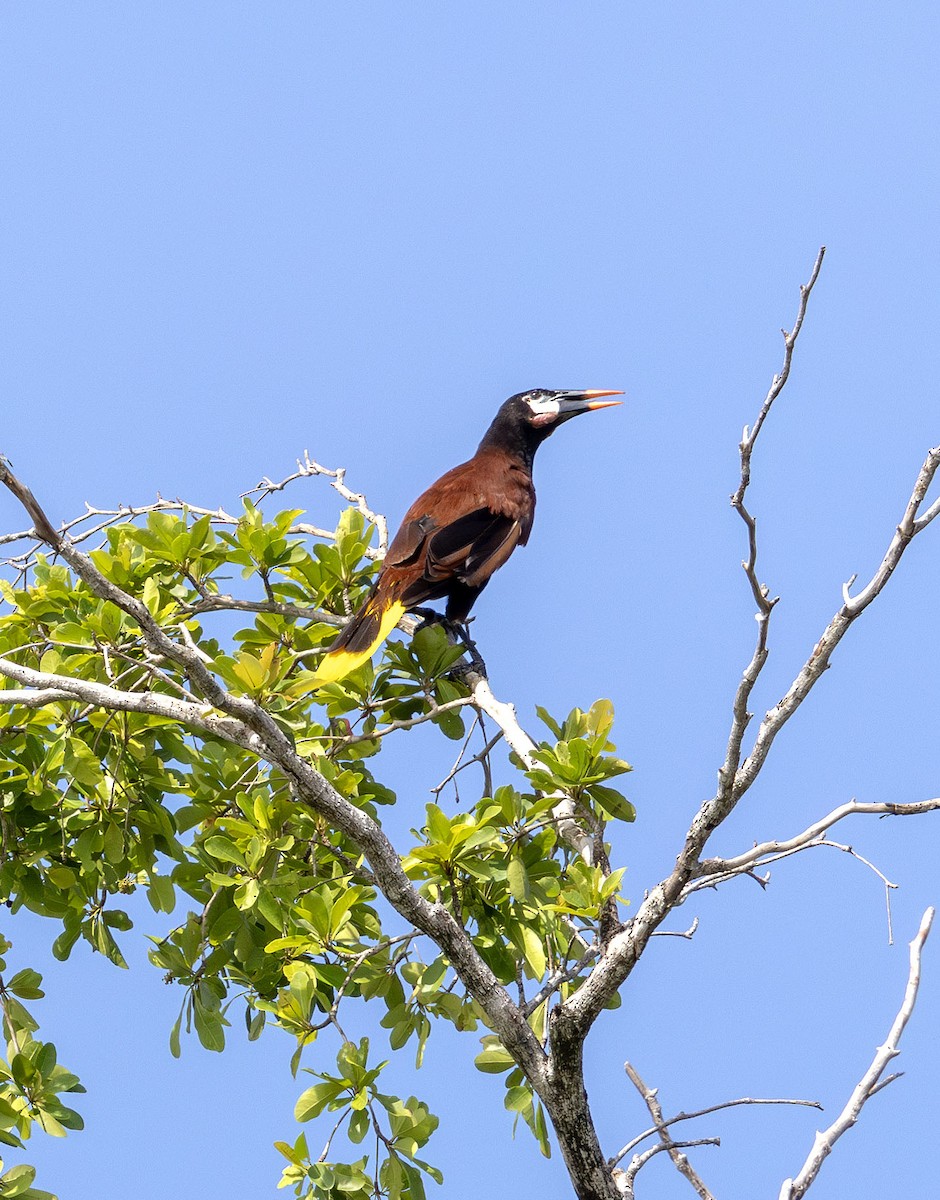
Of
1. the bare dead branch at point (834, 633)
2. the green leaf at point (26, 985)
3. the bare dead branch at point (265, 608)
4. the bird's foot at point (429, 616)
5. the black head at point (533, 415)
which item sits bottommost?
the green leaf at point (26, 985)

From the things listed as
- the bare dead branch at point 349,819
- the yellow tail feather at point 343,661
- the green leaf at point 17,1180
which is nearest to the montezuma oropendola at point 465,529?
the yellow tail feather at point 343,661

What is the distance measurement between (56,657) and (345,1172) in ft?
4.28

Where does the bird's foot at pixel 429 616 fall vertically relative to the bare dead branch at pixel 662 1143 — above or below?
above

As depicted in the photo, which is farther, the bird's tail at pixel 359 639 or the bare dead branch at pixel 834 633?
the bird's tail at pixel 359 639

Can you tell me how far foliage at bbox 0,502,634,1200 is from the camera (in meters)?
2.64

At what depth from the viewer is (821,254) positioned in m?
2.11

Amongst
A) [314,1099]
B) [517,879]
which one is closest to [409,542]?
[517,879]

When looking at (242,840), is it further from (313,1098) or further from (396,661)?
(396,661)

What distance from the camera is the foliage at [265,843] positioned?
2639mm

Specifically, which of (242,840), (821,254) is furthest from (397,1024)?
(821,254)

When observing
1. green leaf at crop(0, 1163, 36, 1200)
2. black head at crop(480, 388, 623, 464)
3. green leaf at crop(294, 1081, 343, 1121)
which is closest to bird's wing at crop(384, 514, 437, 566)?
black head at crop(480, 388, 623, 464)

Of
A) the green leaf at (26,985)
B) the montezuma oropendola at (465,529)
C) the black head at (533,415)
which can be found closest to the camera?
the green leaf at (26,985)

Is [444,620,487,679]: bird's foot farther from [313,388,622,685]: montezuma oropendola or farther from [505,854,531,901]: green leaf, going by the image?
[505,854,531,901]: green leaf

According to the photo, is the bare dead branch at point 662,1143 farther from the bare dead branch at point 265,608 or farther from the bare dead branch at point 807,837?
the bare dead branch at point 265,608
